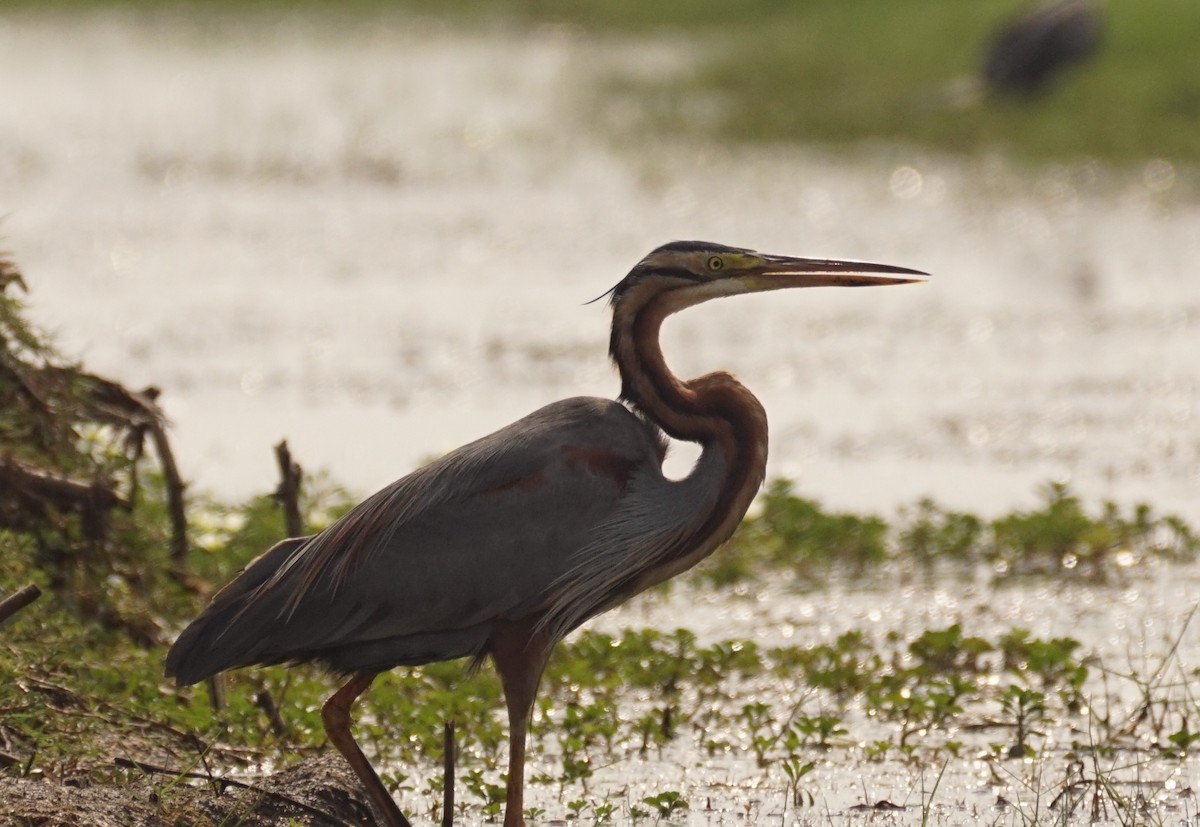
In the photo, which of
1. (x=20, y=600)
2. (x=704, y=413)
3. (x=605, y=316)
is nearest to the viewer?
(x=20, y=600)

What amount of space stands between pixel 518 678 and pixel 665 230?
10408 mm

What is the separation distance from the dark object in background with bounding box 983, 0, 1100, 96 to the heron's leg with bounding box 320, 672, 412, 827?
15343 millimetres

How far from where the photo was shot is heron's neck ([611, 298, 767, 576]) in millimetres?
4738

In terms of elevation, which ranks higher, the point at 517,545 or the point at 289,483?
the point at 289,483

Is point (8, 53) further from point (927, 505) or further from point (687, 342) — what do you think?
point (927, 505)

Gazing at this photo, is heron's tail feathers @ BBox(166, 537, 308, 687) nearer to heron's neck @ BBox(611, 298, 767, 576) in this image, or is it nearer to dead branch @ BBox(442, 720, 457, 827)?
dead branch @ BBox(442, 720, 457, 827)

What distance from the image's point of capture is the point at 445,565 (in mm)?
4633

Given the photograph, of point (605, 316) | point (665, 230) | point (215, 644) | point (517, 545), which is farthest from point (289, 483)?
point (665, 230)

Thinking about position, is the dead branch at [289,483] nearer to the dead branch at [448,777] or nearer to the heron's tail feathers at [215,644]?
the heron's tail feathers at [215,644]

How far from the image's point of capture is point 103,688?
536 centimetres

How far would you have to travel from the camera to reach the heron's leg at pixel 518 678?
455 cm

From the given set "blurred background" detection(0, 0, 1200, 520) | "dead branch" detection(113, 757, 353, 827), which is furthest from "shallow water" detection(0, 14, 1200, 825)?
"dead branch" detection(113, 757, 353, 827)

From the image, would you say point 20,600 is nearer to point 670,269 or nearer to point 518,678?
point 518,678

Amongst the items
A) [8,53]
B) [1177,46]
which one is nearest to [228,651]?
[1177,46]
